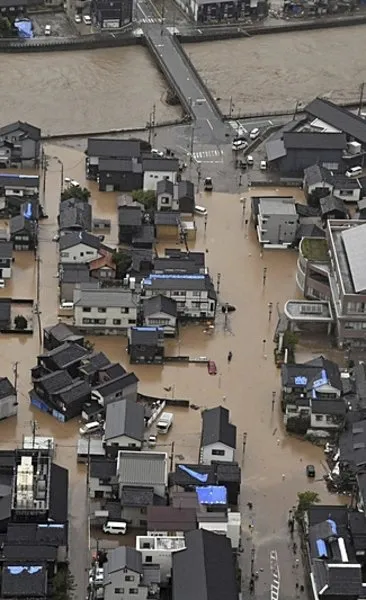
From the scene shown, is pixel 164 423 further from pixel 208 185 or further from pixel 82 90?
pixel 82 90

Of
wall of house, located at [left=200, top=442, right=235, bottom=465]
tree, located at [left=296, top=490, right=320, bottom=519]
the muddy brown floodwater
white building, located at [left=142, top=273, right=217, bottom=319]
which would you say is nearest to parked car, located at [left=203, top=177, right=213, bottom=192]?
the muddy brown floodwater

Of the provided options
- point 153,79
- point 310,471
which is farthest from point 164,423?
point 153,79

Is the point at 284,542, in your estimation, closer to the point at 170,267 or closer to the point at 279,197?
the point at 170,267

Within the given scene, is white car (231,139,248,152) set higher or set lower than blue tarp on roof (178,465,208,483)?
higher

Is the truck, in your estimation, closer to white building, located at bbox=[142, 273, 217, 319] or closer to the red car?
the red car

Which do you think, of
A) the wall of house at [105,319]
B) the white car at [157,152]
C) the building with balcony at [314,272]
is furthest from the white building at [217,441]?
the white car at [157,152]

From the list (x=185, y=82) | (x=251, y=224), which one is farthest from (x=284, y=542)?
(x=185, y=82)

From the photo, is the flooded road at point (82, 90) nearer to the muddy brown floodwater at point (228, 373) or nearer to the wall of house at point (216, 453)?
the muddy brown floodwater at point (228, 373)
